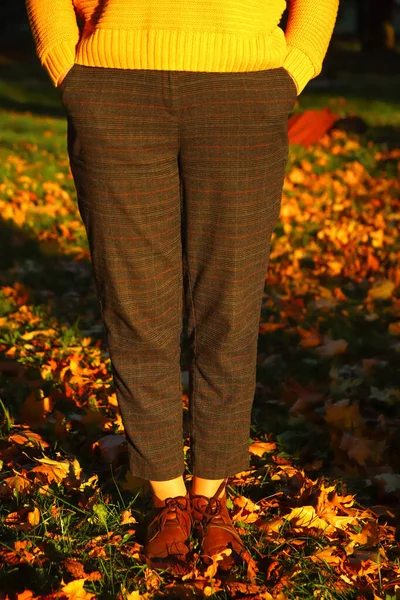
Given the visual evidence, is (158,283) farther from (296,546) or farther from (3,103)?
(3,103)

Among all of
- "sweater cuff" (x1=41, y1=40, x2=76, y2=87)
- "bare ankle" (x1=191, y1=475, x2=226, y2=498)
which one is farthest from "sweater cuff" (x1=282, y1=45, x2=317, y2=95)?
"bare ankle" (x1=191, y1=475, x2=226, y2=498)

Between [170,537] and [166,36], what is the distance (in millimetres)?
1480

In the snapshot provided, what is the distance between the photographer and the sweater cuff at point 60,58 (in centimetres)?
240

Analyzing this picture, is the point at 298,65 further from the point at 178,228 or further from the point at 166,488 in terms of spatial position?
the point at 166,488

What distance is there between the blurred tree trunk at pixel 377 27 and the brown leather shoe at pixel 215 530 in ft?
98.2

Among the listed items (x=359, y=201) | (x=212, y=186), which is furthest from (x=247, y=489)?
(x=359, y=201)

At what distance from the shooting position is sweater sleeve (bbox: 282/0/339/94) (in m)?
2.53

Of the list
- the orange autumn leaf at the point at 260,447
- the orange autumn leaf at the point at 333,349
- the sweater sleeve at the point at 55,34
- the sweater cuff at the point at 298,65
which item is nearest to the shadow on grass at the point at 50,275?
the orange autumn leaf at the point at 333,349

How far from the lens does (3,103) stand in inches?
761

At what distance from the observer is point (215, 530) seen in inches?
104

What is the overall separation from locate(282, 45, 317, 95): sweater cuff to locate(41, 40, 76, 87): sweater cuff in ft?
2.02

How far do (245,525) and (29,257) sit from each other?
4.11 metres

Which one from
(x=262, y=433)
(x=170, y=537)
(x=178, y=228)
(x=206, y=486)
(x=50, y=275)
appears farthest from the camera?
(x=50, y=275)

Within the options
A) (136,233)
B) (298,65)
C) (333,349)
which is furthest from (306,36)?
(333,349)
